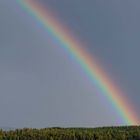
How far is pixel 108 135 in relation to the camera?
2445 inches

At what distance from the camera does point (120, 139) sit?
61.9 metres

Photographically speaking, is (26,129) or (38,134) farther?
(26,129)

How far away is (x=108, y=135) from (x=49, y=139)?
9.09 m

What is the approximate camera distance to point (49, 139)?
189ft

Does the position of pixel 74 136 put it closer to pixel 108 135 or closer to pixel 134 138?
pixel 108 135

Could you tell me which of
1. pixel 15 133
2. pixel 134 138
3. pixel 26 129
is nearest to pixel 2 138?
pixel 15 133

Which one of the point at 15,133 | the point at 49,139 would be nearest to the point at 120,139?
the point at 49,139

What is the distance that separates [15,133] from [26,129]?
390cm

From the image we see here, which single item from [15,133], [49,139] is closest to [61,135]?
[49,139]

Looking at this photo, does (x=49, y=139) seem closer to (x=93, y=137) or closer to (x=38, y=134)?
(x=38, y=134)

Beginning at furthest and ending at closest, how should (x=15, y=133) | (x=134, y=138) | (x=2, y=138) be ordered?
1. (x=134, y=138)
2. (x=15, y=133)
3. (x=2, y=138)

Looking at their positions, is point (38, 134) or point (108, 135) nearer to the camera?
point (38, 134)

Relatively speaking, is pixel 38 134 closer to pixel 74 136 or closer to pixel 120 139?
pixel 74 136

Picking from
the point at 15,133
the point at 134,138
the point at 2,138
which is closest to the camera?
the point at 2,138
